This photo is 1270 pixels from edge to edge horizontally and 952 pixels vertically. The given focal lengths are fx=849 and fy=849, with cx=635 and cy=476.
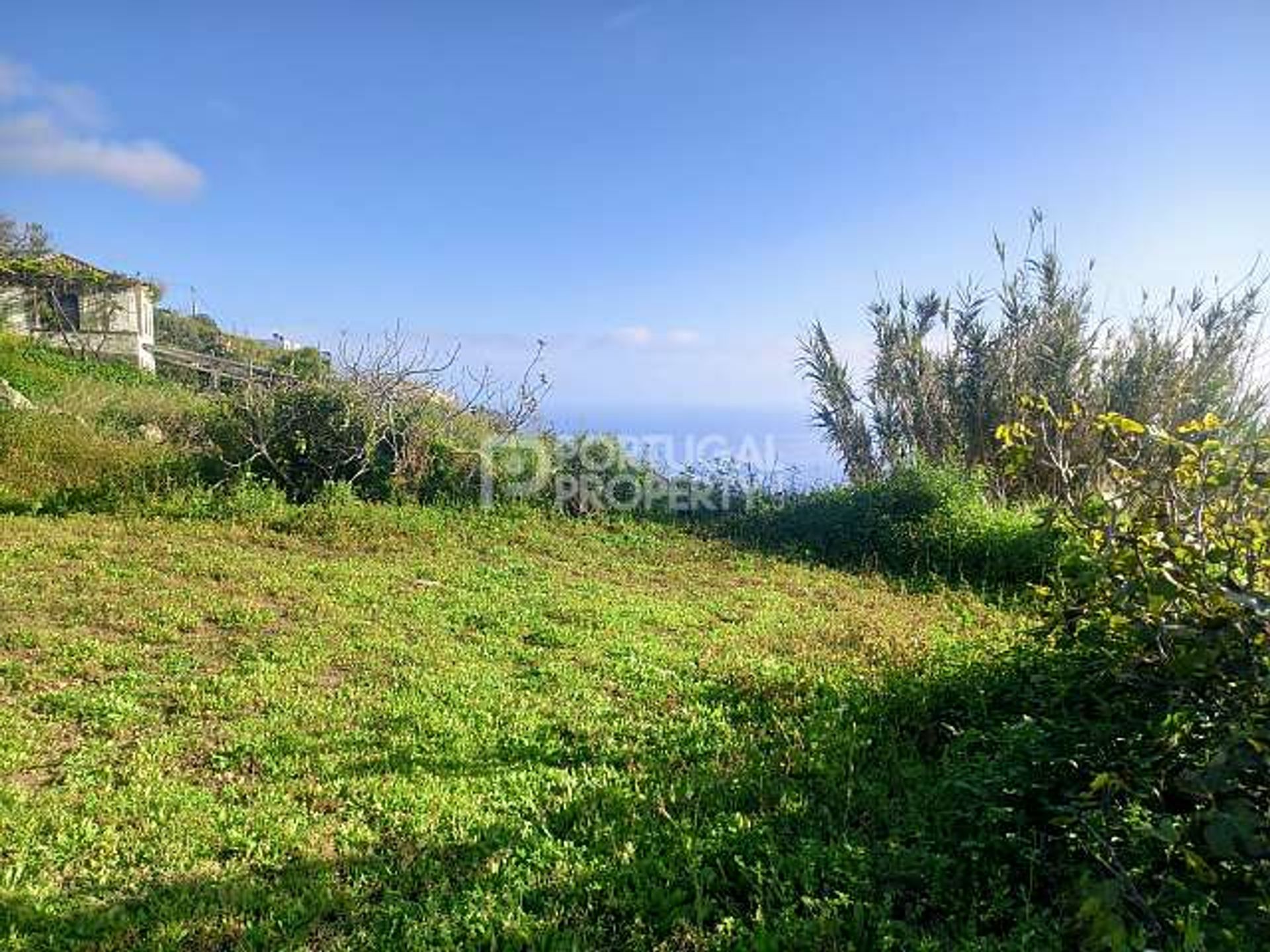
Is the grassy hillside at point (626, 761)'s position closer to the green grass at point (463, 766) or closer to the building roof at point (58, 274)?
the green grass at point (463, 766)

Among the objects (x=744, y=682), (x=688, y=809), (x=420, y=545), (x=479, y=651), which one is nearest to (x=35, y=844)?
(x=688, y=809)

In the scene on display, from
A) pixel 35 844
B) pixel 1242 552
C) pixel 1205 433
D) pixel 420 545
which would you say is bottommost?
pixel 35 844

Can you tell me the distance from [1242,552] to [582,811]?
86.0 inches

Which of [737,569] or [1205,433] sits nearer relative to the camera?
[1205,433]

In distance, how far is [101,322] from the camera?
73.0ft

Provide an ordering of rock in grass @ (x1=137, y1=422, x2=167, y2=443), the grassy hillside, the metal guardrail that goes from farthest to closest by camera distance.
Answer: rock in grass @ (x1=137, y1=422, x2=167, y2=443) < the metal guardrail < the grassy hillside

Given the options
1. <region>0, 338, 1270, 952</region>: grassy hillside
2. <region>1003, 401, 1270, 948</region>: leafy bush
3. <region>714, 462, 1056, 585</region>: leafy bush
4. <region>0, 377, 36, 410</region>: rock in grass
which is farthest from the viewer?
<region>0, 377, 36, 410</region>: rock in grass

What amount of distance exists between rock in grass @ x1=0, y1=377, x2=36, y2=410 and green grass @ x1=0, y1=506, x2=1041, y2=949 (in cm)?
539

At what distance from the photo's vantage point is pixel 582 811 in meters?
2.92

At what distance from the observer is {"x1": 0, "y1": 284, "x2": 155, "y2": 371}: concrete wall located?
2100 centimetres

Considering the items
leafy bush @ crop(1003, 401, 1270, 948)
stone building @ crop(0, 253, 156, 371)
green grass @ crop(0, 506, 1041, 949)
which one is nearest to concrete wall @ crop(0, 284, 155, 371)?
stone building @ crop(0, 253, 156, 371)

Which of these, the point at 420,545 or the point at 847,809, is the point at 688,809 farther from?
the point at 420,545

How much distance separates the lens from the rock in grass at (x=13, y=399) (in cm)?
1060

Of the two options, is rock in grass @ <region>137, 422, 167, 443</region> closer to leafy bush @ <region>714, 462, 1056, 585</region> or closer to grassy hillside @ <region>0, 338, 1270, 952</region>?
grassy hillside @ <region>0, 338, 1270, 952</region>
